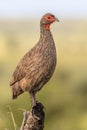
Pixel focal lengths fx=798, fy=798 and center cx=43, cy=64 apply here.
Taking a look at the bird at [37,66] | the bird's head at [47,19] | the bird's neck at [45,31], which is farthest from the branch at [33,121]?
the bird's neck at [45,31]

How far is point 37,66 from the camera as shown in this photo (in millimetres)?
11820

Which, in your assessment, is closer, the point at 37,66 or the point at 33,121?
the point at 33,121

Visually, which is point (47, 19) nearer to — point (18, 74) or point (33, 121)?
point (18, 74)

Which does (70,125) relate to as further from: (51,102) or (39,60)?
(39,60)

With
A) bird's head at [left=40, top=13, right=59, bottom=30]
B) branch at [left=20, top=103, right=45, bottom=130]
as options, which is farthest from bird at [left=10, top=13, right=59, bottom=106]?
branch at [left=20, top=103, right=45, bottom=130]

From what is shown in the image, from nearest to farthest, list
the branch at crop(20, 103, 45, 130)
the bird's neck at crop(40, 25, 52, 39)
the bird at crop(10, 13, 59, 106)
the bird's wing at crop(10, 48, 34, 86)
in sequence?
the branch at crop(20, 103, 45, 130), the bird at crop(10, 13, 59, 106), the bird's wing at crop(10, 48, 34, 86), the bird's neck at crop(40, 25, 52, 39)

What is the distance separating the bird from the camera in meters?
11.7

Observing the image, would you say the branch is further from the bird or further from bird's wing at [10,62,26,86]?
bird's wing at [10,62,26,86]

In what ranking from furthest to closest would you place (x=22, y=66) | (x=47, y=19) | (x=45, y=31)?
(x=45, y=31)
(x=47, y=19)
(x=22, y=66)

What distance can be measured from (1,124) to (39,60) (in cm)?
186

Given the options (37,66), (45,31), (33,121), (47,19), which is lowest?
(33,121)

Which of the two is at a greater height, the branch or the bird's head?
the bird's head

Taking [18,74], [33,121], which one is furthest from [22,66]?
[33,121]

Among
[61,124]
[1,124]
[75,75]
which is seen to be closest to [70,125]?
[61,124]
